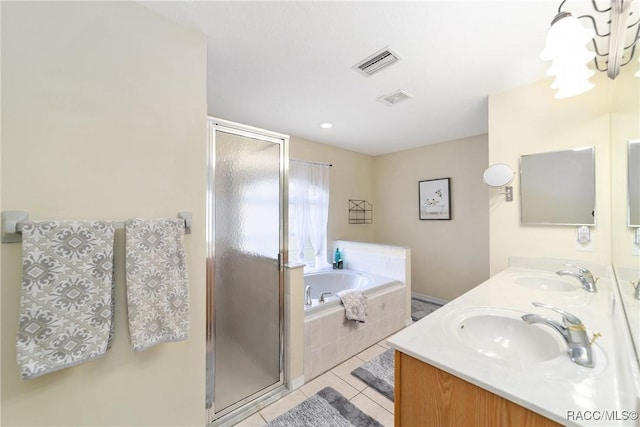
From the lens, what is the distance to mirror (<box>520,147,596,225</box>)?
1.65m

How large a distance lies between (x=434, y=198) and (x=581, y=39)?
2.73m

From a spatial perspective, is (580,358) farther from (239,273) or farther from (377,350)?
(377,350)

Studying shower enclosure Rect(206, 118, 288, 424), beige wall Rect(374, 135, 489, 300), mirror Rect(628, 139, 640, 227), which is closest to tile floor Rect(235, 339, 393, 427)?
shower enclosure Rect(206, 118, 288, 424)

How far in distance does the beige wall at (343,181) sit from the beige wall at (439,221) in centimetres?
26

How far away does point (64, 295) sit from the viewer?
92cm

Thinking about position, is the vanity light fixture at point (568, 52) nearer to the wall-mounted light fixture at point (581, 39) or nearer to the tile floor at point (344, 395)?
the wall-mounted light fixture at point (581, 39)

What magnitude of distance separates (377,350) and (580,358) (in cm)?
185

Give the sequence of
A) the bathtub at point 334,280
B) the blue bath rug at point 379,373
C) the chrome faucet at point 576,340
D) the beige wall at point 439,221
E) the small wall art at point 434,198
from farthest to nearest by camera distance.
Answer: the small wall art at point 434,198, the beige wall at point 439,221, the bathtub at point 334,280, the blue bath rug at point 379,373, the chrome faucet at point 576,340

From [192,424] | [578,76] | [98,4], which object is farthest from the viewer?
[192,424]

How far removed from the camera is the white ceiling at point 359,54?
122cm

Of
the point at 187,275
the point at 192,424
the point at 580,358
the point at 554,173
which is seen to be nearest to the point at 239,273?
Answer: the point at 187,275

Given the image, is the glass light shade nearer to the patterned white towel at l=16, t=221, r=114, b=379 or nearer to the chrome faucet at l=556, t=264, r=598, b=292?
the chrome faucet at l=556, t=264, r=598, b=292

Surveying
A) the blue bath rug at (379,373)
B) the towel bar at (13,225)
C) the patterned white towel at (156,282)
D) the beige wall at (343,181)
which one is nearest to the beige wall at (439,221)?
the beige wall at (343,181)

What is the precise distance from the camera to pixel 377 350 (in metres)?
2.34
